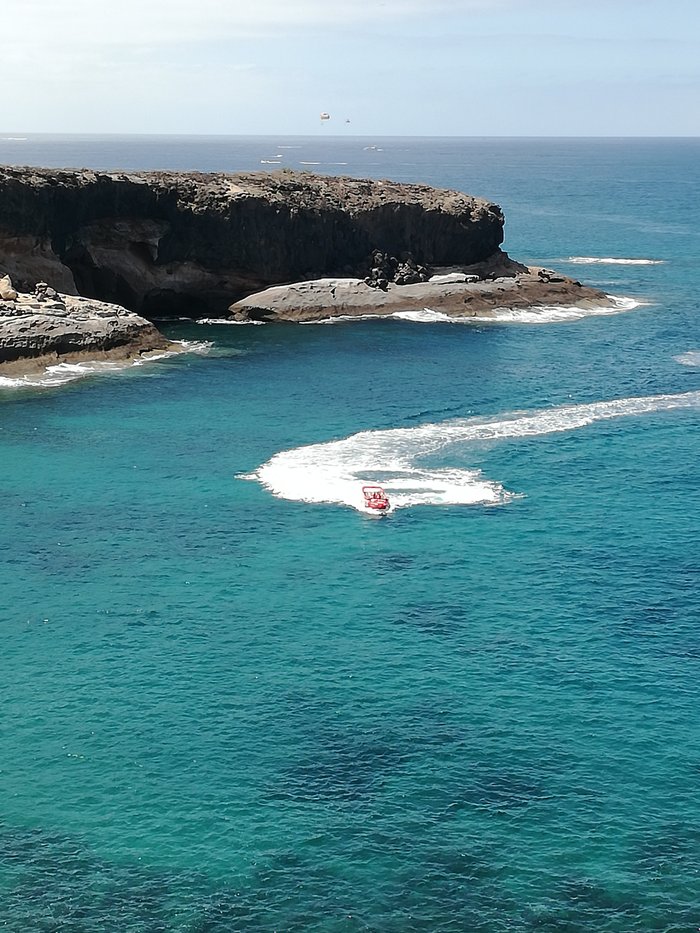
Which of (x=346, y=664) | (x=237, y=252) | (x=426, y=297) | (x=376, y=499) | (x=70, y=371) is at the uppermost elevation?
(x=237, y=252)

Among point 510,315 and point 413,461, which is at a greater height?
point 510,315

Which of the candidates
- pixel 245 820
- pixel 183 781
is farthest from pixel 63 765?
pixel 245 820

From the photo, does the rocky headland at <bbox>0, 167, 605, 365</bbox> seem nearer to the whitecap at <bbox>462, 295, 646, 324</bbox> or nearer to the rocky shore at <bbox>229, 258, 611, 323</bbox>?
the rocky shore at <bbox>229, 258, 611, 323</bbox>

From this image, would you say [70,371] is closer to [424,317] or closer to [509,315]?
[424,317]

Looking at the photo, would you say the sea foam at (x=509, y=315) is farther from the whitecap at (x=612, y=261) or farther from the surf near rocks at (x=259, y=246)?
the whitecap at (x=612, y=261)

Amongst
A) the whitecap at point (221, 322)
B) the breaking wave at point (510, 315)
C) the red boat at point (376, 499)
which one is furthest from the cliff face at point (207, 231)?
→ the red boat at point (376, 499)

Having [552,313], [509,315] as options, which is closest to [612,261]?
[552,313]

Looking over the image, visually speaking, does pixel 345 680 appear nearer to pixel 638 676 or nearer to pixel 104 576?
Answer: pixel 638 676
